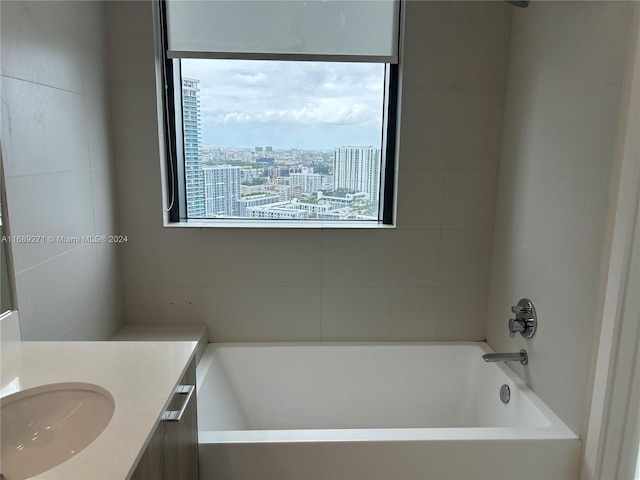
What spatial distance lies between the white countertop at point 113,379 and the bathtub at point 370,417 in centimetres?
47

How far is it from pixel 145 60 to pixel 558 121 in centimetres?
173

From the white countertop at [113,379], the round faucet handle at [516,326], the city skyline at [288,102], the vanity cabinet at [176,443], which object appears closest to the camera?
the white countertop at [113,379]

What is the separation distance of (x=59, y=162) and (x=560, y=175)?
5.88ft

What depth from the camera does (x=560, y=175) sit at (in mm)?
1683

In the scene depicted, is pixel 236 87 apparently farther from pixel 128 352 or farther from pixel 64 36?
pixel 128 352

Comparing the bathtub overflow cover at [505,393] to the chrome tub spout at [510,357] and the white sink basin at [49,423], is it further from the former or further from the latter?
the white sink basin at [49,423]

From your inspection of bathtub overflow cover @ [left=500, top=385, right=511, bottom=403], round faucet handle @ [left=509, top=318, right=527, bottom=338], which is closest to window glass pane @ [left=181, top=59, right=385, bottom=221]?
round faucet handle @ [left=509, top=318, right=527, bottom=338]

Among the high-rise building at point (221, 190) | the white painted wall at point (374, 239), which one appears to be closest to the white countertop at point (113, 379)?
the white painted wall at point (374, 239)

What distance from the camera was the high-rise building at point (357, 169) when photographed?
231 cm

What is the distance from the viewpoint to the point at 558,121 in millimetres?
1694

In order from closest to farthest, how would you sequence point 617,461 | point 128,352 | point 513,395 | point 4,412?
point 4,412 → point 128,352 → point 617,461 → point 513,395

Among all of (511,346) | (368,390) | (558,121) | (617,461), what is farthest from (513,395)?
(558,121)

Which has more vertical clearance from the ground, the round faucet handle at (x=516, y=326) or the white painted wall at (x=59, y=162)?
the white painted wall at (x=59, y=162)

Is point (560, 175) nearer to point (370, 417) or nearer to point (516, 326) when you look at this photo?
point (516, 326)
